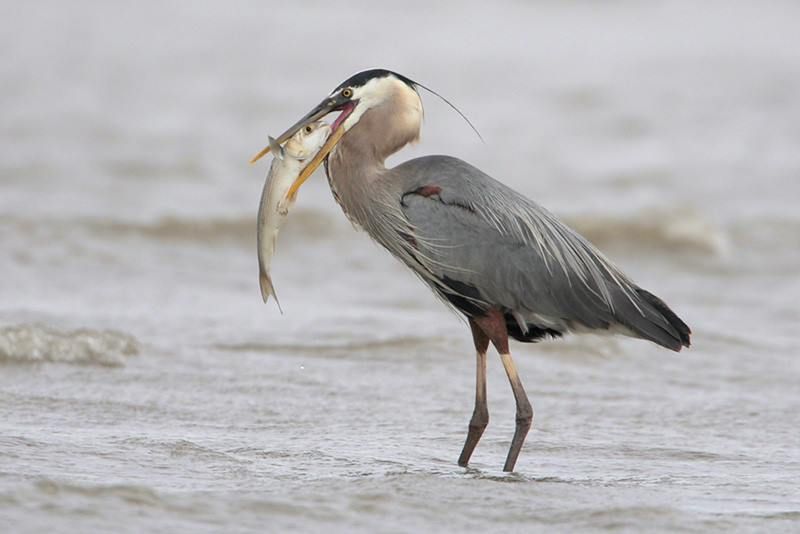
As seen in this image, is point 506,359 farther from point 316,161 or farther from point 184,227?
point 184,227

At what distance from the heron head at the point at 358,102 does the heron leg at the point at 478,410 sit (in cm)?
101

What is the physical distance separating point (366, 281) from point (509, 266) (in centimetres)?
537

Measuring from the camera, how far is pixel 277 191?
6367mm

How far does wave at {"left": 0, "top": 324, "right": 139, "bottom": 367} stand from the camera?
805 centimetres

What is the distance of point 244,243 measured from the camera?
42.7 feet

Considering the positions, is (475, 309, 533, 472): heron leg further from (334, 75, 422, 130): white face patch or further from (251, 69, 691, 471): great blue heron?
(334, 75, 422, 130): white face patch

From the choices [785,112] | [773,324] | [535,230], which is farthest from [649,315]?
[785,112]

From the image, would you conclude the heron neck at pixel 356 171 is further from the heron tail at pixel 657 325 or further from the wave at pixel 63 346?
the wave at pixel 63 346

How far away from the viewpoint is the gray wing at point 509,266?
20.9 feet

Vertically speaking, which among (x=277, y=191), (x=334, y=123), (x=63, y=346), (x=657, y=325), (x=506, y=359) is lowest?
(x=63, y=346)

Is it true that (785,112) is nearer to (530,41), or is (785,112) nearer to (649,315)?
(530,41)

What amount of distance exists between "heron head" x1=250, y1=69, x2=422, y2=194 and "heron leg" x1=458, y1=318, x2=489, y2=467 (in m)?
1.01

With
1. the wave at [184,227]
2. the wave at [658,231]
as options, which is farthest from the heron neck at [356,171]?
the wave at [658,231]

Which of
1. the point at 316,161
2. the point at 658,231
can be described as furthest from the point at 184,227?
the point at 316,161
